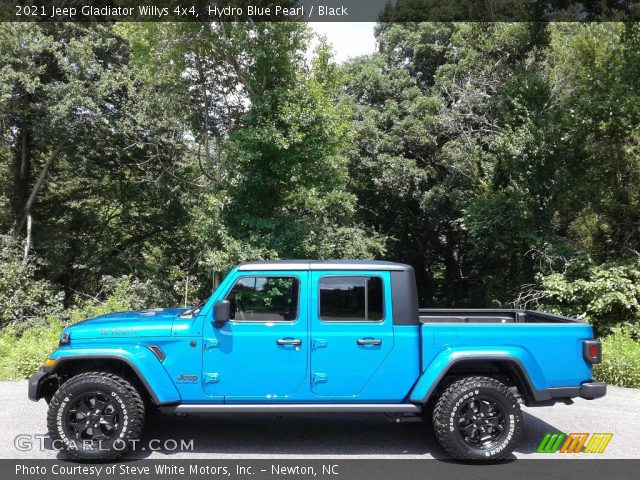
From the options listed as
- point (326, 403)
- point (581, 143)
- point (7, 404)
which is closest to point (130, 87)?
point (7, 404)

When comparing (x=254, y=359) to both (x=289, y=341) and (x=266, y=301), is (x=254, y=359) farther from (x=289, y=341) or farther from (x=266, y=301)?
(x=266, y=301)

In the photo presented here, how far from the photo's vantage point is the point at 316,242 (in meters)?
14.0

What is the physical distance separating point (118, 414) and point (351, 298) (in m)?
2.33

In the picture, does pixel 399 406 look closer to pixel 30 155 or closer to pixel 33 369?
pixel 33 369

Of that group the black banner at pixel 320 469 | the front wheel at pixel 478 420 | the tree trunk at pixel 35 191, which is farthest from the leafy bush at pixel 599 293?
the tree trunk at pixel 35 191

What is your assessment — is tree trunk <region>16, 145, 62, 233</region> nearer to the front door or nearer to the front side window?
the front side window

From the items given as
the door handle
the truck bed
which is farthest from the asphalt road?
the truck bed

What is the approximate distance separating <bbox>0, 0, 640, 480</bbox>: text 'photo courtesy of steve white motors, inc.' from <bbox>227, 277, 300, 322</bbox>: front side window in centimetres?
2

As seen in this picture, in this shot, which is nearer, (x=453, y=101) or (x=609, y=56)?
(x=609, y=56)

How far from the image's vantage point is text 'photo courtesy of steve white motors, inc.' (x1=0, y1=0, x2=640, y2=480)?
4.64 meters

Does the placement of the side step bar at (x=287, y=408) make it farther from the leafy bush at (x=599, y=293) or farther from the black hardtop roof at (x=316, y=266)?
the leafy bush at (x=599, y=293)

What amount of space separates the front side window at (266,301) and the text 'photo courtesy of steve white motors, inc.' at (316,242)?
21 mm

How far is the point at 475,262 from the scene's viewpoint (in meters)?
19.7

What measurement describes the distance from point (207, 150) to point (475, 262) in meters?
11.0
